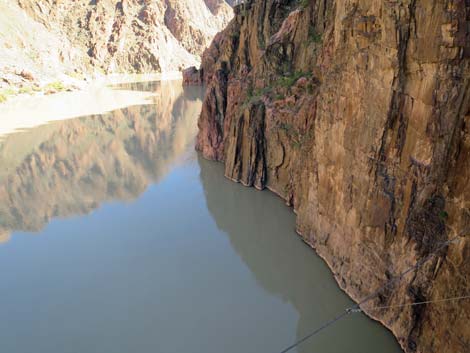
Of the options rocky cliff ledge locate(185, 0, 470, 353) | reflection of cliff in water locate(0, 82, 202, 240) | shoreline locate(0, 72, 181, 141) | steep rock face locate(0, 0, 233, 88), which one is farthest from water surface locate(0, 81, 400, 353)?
steep rock face locate(0, 0, 233, 88)

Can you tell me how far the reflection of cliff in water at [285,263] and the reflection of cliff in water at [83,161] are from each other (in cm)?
558

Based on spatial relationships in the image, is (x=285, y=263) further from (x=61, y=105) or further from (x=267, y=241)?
(x=61, y=105)

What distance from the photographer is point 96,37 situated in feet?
270

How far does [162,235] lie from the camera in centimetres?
1407

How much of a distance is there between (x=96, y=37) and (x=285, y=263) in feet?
277

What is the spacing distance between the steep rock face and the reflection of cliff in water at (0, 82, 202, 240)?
3009 cm

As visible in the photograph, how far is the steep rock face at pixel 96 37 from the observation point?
2498 inches

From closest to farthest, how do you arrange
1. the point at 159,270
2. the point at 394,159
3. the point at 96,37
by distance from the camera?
the point at 394,159
the point at 159,270
the point at 96,37

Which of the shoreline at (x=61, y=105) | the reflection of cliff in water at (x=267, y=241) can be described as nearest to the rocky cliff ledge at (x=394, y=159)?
the reflection of cliff in water at (x=267, y=241)

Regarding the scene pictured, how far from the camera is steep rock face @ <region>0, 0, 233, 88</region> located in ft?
208

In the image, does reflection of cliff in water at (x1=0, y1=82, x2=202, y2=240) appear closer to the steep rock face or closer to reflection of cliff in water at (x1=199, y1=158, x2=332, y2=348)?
reflection of cliff in water at (x1=199, y1=158, x2=332, y2=348)

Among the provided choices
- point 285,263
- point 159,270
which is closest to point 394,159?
point 285,263

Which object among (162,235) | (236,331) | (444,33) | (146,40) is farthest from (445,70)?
(146,40)

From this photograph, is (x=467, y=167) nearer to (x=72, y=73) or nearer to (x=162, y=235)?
(x=162, y=235)
